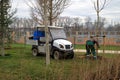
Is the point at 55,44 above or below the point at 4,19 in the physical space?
below

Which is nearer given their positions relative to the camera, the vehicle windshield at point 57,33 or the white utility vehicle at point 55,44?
the white utility vehicle at point 55,44

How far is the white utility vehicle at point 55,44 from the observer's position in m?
17.2

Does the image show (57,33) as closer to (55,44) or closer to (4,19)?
(55,44)

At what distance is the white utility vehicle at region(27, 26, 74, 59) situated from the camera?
1723cm

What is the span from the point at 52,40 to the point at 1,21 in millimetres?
3593

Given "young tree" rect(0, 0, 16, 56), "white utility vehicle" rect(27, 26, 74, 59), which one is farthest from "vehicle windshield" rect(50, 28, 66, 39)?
"young tree" rect(0, 0, 16, 56)

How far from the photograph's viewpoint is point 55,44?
57.0 ft

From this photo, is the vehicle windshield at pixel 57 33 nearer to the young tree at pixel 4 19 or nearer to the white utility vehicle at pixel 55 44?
the white utility vehicle at pixel 55 44

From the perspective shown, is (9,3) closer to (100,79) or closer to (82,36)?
(100,79)

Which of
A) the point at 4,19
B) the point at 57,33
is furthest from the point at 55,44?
the point at 4,19

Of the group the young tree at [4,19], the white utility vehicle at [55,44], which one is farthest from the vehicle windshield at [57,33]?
the young tree at [4,19]

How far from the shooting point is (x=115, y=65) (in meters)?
7.57

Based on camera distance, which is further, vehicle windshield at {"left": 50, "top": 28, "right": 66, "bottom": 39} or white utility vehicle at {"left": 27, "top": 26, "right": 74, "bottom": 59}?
vehicle windshield at {"left": 50, "top": 28, "right": 66, "bottom": 39}

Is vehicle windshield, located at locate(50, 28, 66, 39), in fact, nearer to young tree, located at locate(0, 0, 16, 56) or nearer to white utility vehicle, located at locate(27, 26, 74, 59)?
white utility vehicle, located at locate(27, 26, 74, 59)
